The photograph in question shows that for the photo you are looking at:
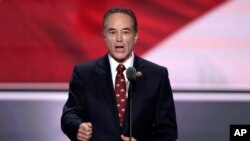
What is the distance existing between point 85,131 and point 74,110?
23cm

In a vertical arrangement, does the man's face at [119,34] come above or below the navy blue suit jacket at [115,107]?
above

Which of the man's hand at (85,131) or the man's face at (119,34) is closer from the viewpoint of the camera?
the man's hand at (85,131)

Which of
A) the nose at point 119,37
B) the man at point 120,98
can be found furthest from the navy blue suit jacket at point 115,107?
the nose at point 119,37

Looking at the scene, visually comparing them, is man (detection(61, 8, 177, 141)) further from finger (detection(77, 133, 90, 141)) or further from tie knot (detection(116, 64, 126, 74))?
finger (detection(77, 133, 90, 141))

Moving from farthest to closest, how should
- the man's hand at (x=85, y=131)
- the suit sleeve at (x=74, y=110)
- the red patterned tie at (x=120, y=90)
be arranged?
the red patterned tie at (x=120, y=90), the suit sleeve at (x=74, y=110), the man's hand at (x=85, y=131)

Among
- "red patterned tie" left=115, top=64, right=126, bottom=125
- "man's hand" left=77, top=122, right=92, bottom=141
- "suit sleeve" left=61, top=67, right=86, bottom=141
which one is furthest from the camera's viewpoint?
"red patterned tie" left=115, top=64, right=126, bottom=125

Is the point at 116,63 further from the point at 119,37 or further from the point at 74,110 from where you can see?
the point at 74,110

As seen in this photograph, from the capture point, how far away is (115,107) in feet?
6.48

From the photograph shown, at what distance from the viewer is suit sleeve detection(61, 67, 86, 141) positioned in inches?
74.1

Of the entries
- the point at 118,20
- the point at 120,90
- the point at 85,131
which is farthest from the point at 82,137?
the point at 118,20

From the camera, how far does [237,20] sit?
2928 mm

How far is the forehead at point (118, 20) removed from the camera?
1.98 meters

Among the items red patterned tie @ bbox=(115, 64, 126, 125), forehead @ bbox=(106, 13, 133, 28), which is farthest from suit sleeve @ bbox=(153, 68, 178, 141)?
forehead @ bbox=(106, 13, 133, 28)

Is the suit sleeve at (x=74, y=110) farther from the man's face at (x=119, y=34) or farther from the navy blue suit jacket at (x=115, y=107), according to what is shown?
the man's face at (x=119, y=34)
